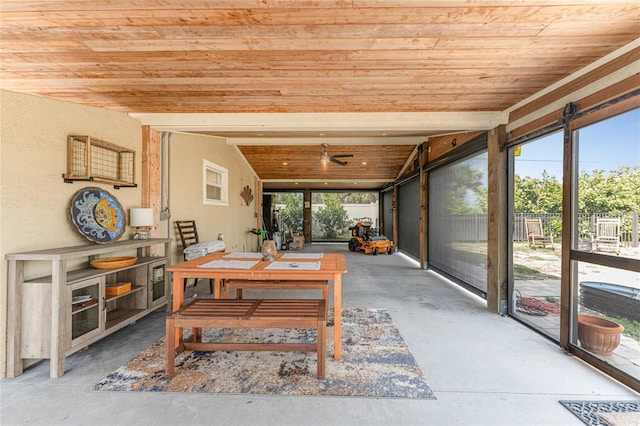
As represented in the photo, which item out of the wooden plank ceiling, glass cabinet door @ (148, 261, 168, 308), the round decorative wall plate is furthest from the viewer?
glass cabinet door @ (148, 261, 168, 308)

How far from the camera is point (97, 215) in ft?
Answer: 9.21

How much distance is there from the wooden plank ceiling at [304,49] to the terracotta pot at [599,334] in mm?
2174

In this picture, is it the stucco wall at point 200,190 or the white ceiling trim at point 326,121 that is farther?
the stucco wall at point 200,190

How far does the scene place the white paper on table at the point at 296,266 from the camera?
2.30 m

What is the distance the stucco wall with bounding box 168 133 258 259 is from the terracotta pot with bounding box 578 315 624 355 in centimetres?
503

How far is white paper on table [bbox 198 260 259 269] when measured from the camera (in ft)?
7.68

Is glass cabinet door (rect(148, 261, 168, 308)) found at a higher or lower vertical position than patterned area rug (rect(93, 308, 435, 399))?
higher

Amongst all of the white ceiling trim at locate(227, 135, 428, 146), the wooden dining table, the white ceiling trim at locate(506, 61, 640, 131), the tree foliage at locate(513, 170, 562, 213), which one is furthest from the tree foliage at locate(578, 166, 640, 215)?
the white ceiling trim at locate(227, 135, 428, 146)

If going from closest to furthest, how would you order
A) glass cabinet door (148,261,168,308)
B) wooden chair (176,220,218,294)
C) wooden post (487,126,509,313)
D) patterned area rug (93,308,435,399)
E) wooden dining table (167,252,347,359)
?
patterned area rug (93,308,435,399) < wooden dining table (167,252,347,359) < glass cabinet door (148,261,168,308) < wooden post (487,126,509,313) < wooden chair (176,220,218,294)

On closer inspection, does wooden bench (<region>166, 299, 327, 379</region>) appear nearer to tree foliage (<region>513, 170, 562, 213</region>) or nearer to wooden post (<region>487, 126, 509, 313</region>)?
wooden post (<region>487, 126, 509, 313</region>)

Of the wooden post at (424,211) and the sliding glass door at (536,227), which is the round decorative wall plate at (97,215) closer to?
the sliding glass door at (536,227)

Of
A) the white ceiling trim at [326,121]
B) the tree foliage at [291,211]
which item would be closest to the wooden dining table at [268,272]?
the white ceiling trim at [326,121]

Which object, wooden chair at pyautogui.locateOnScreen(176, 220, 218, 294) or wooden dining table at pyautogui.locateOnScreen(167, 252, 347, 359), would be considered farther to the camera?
wooden chair at pyautogui.locateOnScreen(176, 220, 218, 294)

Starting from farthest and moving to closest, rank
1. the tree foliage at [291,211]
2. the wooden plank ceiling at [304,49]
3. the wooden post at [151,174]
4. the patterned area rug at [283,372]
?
the tree foliage at [291,211] → the wooden post at [151,174] → the patterned area rug at [283,372] → the wooden plank ceiling at [304,49]
